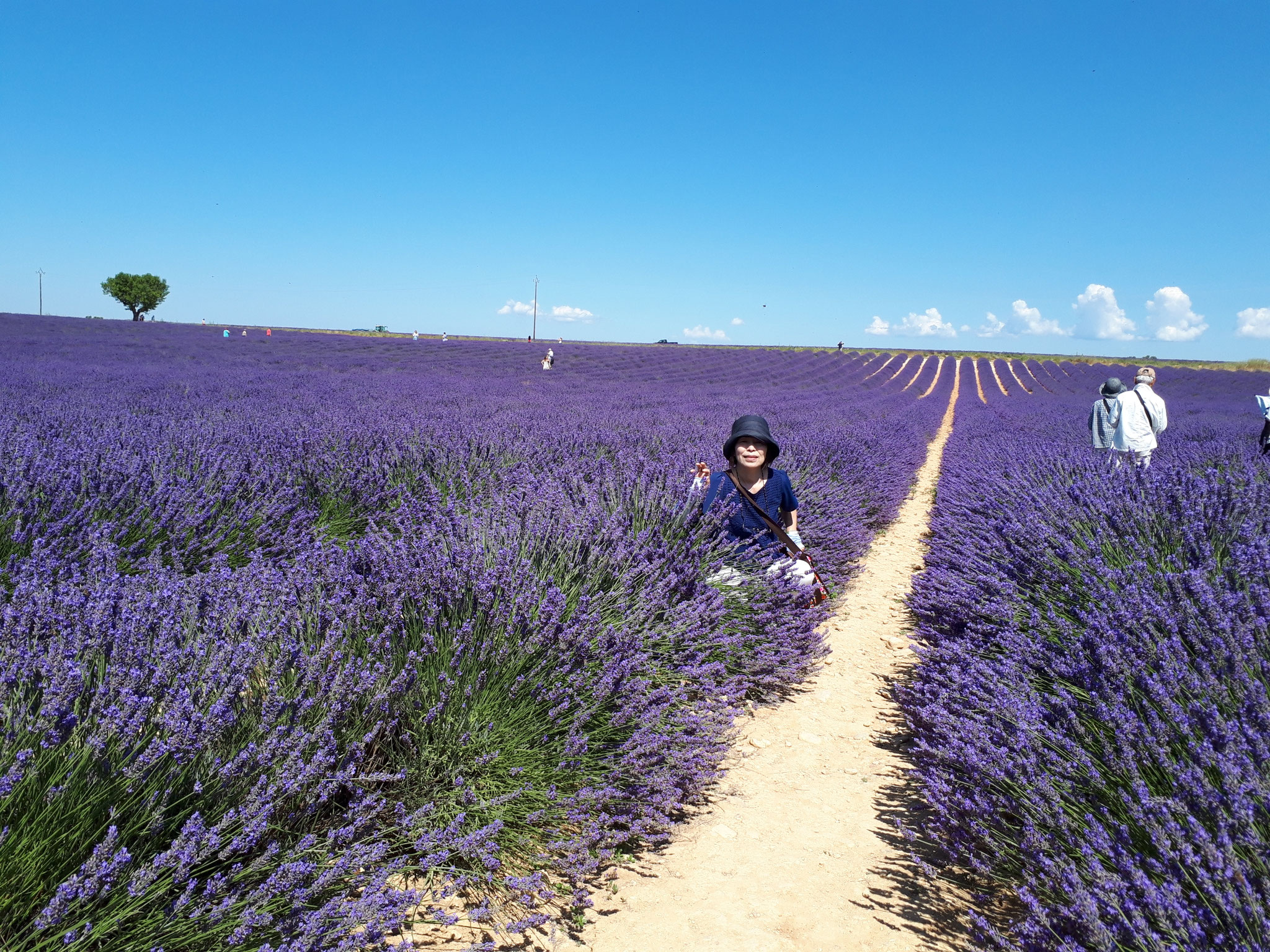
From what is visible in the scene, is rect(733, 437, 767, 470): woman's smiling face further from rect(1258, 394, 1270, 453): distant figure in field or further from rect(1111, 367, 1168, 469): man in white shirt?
rect(1258, 394, 1270, 453): distant figure in field

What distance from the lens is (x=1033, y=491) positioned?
367cm

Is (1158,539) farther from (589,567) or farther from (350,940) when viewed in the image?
(350,940)

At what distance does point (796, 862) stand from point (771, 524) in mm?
1566

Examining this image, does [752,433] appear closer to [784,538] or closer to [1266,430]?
[784,538]

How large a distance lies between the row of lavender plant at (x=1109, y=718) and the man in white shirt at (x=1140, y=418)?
2.29 meters

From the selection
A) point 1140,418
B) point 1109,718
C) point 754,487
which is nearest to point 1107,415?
point 1140,418

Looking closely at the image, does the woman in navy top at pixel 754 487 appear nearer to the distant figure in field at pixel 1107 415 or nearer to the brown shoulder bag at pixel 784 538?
the brown shoulder bag at pixel 784 538

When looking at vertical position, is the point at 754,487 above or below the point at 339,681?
above

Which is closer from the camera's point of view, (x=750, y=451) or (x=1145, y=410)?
(x=750, y=451)

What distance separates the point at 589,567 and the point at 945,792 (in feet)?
4.14

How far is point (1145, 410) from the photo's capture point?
5.50 metres

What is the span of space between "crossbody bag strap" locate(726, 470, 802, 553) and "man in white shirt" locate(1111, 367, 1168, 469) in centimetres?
390

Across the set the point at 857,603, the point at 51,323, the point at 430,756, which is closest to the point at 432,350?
the point at 51,323

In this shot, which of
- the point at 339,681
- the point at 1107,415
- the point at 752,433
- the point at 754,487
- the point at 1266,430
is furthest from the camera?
the point at 1266,430
